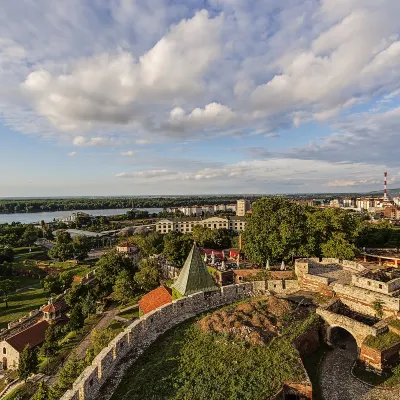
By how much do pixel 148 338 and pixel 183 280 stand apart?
18.5 feet

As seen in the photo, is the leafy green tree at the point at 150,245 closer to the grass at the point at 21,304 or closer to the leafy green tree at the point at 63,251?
the grass at the point at 21,304

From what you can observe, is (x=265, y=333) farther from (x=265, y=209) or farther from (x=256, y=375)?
(x=265, y=209)

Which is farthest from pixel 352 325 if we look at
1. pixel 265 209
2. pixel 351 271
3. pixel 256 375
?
pixel 265 209

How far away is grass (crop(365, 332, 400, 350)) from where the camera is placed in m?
11.1

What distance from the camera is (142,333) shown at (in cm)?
1071

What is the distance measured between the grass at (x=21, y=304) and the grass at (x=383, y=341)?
28.9m

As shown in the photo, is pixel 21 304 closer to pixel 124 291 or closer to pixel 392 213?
pixel 124 291

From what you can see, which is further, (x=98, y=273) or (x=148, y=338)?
(x=98, y=273)

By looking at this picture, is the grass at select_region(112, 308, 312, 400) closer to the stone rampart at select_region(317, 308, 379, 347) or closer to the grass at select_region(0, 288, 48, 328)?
the stone rampart at select_region(317, 308, 379, 347)

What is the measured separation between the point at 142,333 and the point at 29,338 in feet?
47.6

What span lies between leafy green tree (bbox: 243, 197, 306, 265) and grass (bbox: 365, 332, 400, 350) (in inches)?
415

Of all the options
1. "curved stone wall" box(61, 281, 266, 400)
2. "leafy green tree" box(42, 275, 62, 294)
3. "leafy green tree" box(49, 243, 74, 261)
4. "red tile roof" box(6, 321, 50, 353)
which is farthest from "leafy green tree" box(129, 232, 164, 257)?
"curved stone wall" box(61, 281, 266, 400)

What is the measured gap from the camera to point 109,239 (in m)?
65.1

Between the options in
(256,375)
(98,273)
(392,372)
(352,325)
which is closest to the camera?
(256,375)
